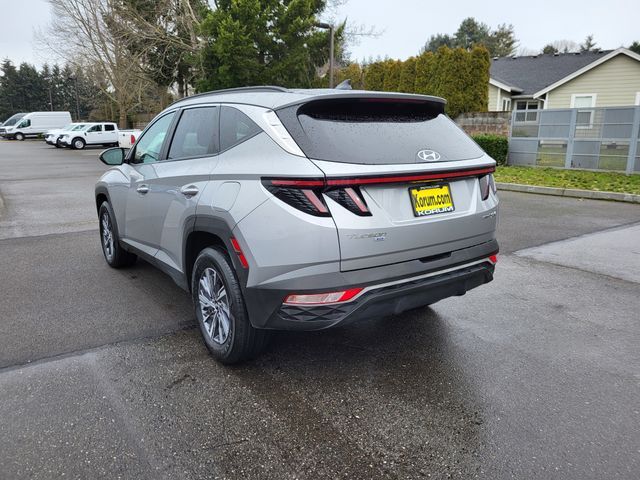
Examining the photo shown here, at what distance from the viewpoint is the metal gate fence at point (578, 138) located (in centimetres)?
1329

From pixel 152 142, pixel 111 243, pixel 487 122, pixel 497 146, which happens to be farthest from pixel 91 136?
pixel 152 142

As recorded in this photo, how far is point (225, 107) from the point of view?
3396 millimetres

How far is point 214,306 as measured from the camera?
330 cm

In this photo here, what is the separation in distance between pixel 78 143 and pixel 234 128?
35368 mm

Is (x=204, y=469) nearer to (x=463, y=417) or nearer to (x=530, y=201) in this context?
(x=463, y=417)

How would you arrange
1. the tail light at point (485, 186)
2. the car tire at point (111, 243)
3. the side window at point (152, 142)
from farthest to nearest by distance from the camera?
1. the car tire at point (111, 243)
2. the side window at point (152, 142)
3. the tail light at point (485, 186)

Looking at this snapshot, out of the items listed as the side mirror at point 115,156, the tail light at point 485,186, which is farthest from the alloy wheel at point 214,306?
the side mirror at point 115,156

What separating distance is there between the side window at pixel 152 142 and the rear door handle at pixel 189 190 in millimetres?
873

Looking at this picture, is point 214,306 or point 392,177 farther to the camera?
point 214,306

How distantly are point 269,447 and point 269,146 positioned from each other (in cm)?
162

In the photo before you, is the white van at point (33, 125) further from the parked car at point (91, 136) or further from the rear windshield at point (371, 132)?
the rear windshield at point (371, 132)

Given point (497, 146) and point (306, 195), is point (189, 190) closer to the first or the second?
point (306, 195)

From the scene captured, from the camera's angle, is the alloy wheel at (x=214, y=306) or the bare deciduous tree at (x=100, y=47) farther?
the bare deciduous tree at (x=100, y=47)

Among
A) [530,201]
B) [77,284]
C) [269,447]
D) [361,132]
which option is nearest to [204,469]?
[269,447]
